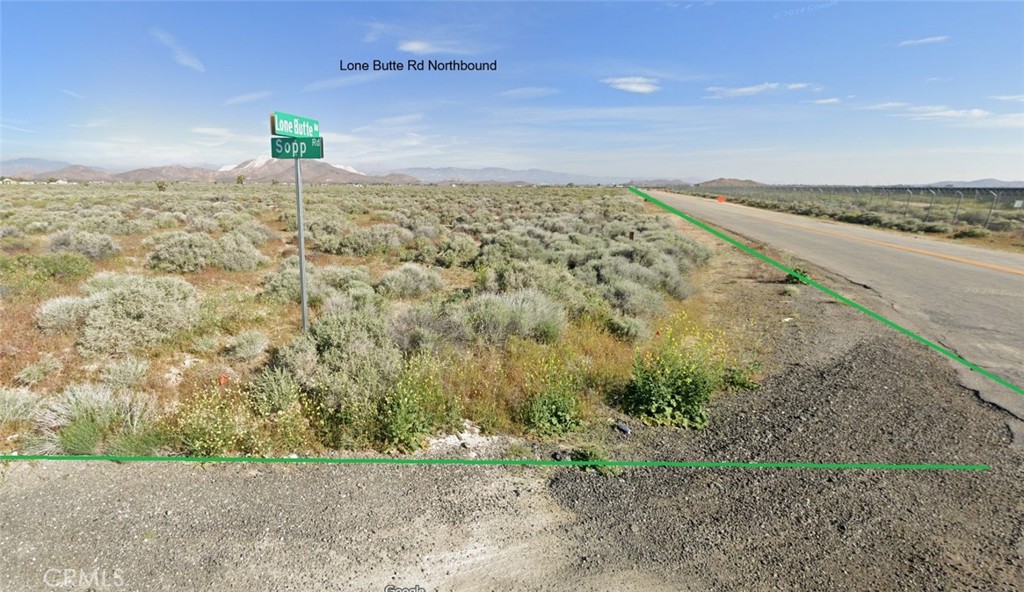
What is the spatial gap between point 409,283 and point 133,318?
16.4 ft

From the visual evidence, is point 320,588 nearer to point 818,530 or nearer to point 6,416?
point 818,530

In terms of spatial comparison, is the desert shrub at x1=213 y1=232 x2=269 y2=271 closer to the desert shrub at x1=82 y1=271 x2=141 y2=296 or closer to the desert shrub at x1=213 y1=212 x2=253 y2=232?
the desert shrub at x1=82 y1=271 x2=141 y2=296

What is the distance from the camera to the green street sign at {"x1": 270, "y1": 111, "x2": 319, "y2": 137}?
5.15 m

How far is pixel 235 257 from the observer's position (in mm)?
12773

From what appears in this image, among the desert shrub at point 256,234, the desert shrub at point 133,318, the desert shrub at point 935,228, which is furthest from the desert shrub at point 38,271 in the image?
the desert shrub at point 935,228

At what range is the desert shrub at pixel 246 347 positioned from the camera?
6398mm

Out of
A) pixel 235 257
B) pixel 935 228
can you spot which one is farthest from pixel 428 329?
pixel 935 228

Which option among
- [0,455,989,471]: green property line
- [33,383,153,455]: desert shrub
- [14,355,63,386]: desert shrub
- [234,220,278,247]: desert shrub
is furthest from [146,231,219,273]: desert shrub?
[0,455,989,471]: green property line

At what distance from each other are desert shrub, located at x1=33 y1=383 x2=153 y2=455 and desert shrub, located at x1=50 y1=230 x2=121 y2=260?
1120cm

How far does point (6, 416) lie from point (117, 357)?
2.17 meters

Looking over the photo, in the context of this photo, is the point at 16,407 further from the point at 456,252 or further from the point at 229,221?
the point at 229,221

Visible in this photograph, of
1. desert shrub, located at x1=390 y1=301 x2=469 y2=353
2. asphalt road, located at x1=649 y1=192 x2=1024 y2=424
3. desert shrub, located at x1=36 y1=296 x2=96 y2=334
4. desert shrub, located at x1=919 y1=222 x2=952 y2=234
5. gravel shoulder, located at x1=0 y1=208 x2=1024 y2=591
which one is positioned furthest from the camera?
desert shrub, located at x1=919 y1=222 x2=952 y2=234

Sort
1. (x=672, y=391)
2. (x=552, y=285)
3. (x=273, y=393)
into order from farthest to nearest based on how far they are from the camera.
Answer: (x=552, y=285) < (x=672, y=391) < (x=273, y=393)

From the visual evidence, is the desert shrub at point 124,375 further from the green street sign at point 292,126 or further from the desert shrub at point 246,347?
the green street sign at point 292,126
